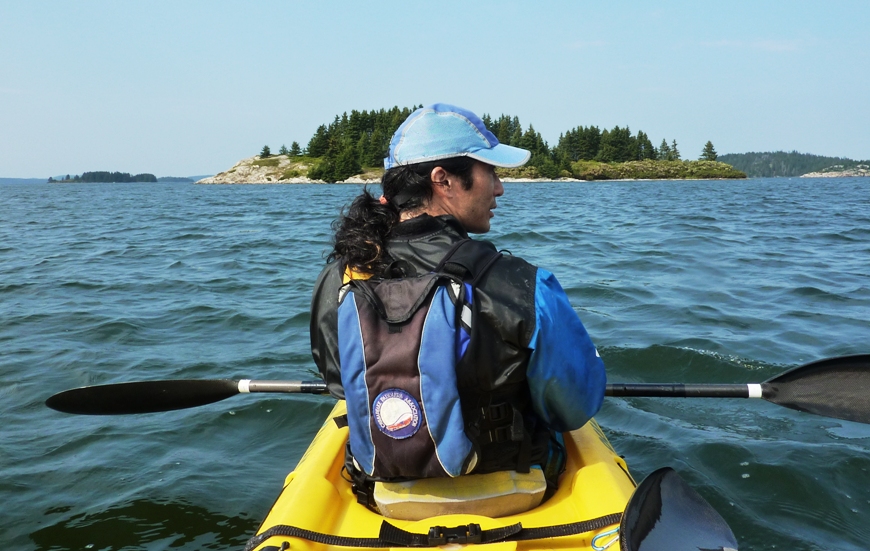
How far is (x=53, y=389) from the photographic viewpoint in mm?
5684

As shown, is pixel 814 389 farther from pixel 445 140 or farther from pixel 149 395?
pixel 149 395

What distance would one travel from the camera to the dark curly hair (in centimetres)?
229

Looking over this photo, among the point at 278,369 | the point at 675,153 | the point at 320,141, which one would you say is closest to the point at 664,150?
the point at 675,153

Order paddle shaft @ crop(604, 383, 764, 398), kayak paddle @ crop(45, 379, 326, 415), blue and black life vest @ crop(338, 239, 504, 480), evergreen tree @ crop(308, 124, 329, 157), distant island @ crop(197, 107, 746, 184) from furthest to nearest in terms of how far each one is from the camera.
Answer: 1. evergreen tree @ crop(308, 124, 329, 157)
2. distant island @ crop(197, 107, 746, 184)
3. kayak paddle @ crop(45, 379, 326, 415)
4. paddle shaft @ crop(604, 383, 764, 398)
5. blue and black life vest @ crop(338, 239, 504, 480)

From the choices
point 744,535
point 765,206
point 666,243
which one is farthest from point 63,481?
point 765,206

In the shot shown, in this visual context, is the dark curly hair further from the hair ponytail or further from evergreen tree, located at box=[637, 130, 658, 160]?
evergreen tree, located at box=[637, 130, 658, 160]

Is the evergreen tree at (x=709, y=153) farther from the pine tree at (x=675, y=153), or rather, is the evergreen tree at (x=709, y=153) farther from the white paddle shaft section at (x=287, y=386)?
the white paddle shaft section at (x=287, y=386)

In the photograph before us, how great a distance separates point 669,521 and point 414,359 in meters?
1.06

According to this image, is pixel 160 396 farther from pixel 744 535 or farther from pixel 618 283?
pixel 618 283

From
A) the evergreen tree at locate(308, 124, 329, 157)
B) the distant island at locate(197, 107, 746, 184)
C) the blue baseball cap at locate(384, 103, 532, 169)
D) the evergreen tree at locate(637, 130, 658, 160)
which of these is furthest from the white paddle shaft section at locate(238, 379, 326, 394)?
the evergreen tree at locate(637, 130, 658, 160)

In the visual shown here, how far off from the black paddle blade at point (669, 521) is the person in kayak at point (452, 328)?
0.35 m

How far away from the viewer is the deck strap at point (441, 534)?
2.22m

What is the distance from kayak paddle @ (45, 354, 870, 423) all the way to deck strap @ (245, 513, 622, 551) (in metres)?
0.94

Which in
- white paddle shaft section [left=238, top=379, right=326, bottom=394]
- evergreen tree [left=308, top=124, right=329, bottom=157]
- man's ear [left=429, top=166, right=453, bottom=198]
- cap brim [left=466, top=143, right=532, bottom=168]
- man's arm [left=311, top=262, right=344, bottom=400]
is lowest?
white paddle shaft section [left=238, top=379, right=326, bottom=394]
